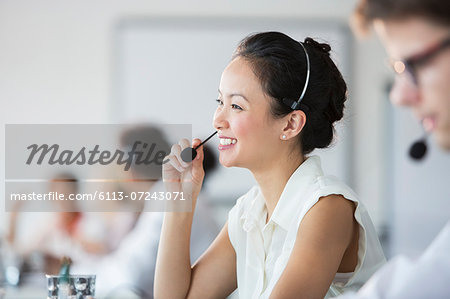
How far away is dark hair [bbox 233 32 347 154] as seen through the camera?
61.7 inches

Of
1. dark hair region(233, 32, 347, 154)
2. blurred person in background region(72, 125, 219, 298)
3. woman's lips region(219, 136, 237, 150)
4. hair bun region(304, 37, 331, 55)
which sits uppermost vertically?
hair bun region(304, 37, 331, 55)

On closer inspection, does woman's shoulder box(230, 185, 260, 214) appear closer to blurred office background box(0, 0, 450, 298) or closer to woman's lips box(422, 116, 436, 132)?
woman's lips box(422, 116, 436, 132)

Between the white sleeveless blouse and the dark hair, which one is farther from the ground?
the dark hair

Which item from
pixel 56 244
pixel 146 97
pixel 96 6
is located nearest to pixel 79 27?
pixel 96 6

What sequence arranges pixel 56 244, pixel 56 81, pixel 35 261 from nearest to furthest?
pixel 35 261
pixel 56 244
pixel 56 81

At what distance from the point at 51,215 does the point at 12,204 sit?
26cm

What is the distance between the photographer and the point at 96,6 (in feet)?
13.1

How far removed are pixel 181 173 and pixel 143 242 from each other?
741 millimetres

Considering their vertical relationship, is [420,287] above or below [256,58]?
below

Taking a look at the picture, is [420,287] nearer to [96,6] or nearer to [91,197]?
[91,197]

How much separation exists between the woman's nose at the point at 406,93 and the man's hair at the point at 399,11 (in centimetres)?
10

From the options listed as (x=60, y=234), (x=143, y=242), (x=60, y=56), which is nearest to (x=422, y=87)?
(x=143, y=242)

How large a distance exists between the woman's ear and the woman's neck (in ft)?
0.21

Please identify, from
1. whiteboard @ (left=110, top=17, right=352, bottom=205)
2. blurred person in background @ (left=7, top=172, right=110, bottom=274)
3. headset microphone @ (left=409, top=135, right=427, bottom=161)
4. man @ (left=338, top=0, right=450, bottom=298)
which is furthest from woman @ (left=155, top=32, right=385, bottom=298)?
whiteboard @ (left=110, top=17, right=352, bottom=205)
